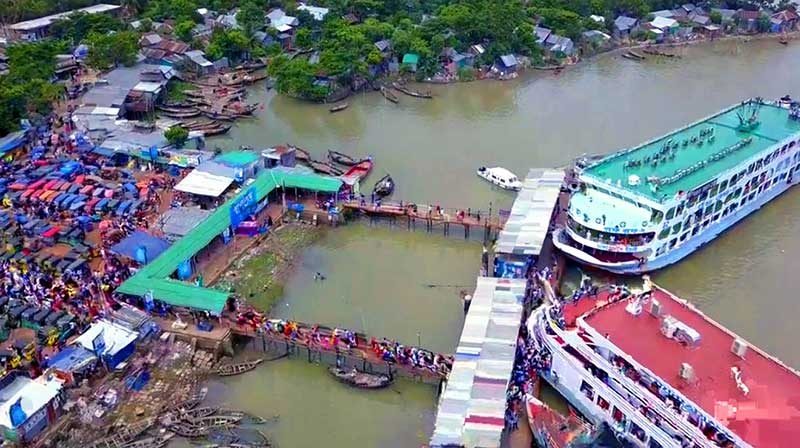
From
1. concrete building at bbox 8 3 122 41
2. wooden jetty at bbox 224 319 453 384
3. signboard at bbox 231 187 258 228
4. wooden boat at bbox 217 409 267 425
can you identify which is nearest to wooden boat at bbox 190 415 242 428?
wooden boat at bbox 217 409 267 425

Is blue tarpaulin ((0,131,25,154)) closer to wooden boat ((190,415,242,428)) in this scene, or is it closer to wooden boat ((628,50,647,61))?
wooden boat ((190,415,242,428))

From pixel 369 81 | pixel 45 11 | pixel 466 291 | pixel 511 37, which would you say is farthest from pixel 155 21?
pixel 466 291

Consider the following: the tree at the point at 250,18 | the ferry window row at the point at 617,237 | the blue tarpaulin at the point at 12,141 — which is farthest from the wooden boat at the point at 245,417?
the tree at the point at 250,18

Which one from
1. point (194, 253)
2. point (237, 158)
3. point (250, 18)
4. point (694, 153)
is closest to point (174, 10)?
point (250, 18)

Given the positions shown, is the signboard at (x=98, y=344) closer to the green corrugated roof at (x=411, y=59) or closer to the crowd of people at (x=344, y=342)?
the crowd of people at (x=344, y=342)

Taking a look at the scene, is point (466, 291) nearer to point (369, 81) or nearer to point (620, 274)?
point (620, 274)
